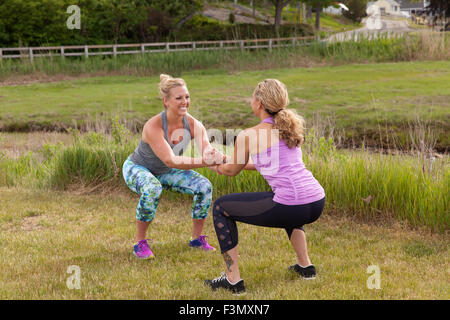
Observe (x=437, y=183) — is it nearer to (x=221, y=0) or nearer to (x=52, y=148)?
(x=52, y=148)

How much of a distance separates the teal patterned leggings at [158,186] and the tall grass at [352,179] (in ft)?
5.99

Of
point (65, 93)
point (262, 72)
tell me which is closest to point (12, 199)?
point (65, 93)

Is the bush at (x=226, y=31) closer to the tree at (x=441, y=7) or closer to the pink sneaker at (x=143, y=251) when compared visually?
the tree at (x=441, y=7)

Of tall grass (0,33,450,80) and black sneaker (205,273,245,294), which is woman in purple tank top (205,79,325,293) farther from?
tall grass (0,33,450,80)

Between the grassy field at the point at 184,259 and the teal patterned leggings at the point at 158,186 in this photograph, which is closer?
the grassy field at the point at 184,259

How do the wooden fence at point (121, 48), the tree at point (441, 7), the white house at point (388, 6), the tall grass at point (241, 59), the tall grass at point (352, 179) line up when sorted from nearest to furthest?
the tall grass at point (352, 179), the tall grass at point (241, 59), the wooden fence at point (121, 48), the tree at point (441, 7), the white house at point (388, 6)

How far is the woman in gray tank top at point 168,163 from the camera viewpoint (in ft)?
16.1

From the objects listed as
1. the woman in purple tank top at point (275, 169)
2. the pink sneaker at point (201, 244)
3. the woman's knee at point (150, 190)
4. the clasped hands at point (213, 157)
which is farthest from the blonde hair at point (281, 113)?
the pink sneaker at point (201, 244)

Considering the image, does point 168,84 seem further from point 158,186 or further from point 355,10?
point 355,10

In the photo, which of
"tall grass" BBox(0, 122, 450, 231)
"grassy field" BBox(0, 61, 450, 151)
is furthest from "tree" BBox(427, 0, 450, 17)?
"tall grass" BBox(0, 122, 450, 231)

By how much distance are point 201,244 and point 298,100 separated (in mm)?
10840

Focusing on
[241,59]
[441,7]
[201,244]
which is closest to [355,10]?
[441,7]
